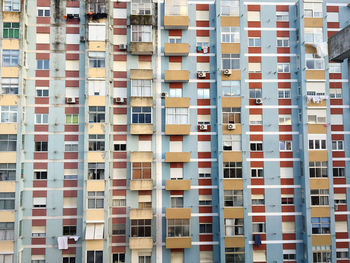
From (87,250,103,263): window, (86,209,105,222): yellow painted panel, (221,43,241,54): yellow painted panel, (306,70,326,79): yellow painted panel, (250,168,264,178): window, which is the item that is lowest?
(87,250,103,263): window

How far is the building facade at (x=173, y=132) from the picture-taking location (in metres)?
27.7

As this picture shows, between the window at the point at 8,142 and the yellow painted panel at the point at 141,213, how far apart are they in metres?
11.0

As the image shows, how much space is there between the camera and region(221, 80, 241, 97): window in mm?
29062

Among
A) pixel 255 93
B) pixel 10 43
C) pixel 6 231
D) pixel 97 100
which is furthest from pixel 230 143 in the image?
pixel 10 43

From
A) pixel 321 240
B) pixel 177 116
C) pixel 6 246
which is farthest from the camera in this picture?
pixel 177 116

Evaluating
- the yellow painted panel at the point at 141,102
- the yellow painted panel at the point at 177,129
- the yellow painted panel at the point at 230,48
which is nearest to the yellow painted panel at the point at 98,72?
the yellow painted panel at the point at 141,102

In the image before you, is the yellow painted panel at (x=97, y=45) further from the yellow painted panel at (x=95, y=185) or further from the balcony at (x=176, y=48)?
the yellow painted panel at (x=95, y=185)

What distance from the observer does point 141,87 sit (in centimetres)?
2870

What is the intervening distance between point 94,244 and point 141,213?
14.5 ft

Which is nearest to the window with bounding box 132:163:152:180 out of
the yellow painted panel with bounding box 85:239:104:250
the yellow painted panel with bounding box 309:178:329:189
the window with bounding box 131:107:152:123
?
the window with bounding box 131:107:152:123

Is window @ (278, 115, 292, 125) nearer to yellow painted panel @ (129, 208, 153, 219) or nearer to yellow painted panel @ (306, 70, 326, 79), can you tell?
yellow painted panel @ (306, 70, 326, 79)

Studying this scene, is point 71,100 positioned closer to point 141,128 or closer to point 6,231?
point 141,128

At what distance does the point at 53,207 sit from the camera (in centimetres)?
2794

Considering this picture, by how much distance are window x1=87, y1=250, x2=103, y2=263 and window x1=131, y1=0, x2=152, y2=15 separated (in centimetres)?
2033
